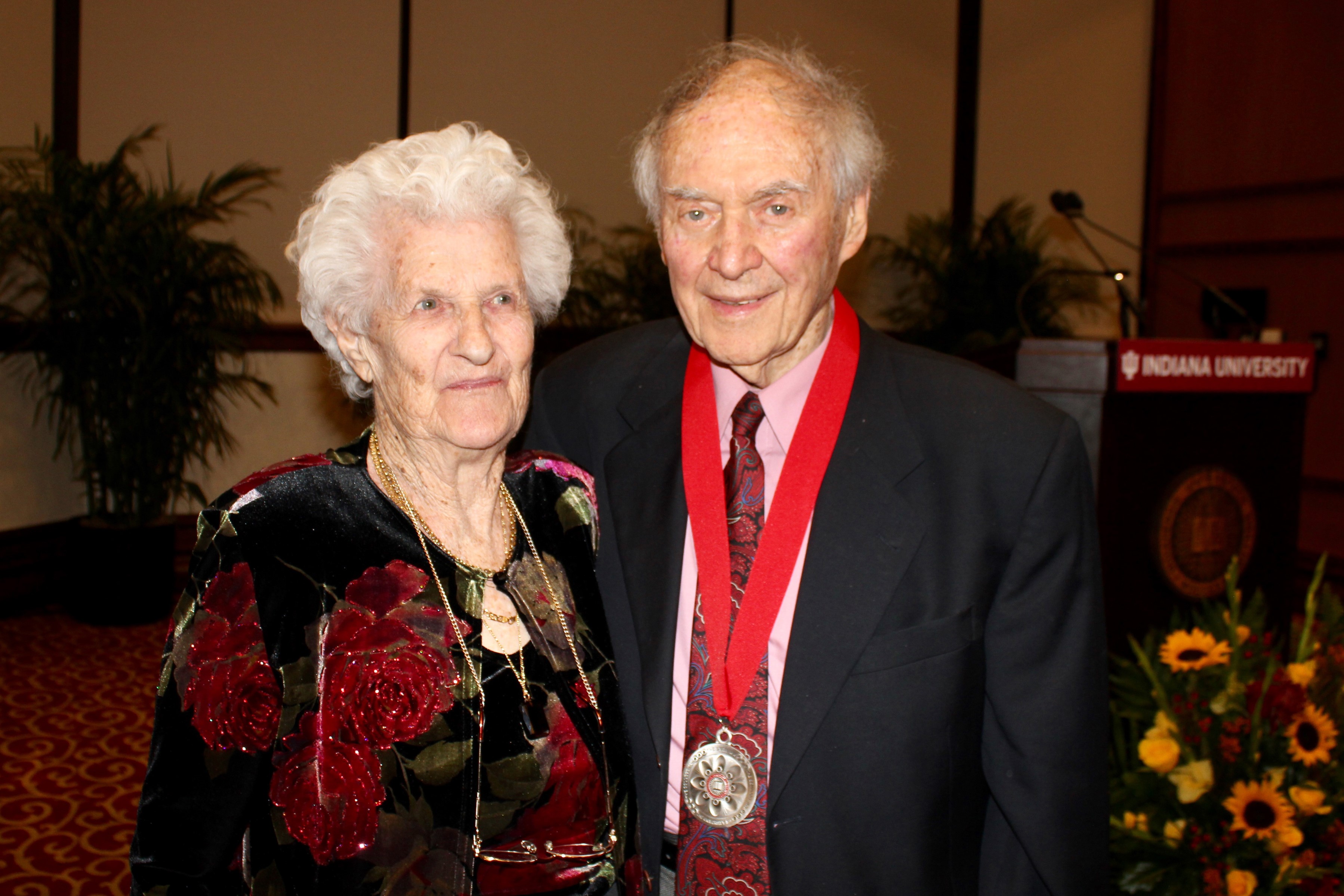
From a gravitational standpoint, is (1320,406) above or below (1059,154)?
below

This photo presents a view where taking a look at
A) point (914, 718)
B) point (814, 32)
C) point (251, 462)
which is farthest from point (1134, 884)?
point (814, 32)

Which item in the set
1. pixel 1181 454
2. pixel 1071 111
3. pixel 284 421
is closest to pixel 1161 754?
pixel 1181 454

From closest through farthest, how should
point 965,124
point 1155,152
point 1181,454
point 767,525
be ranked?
point 767,525 < point 1181,454 < point 1155,152 < point 965,124

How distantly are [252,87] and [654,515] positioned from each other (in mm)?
5298

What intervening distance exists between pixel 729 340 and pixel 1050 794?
0.79 metres

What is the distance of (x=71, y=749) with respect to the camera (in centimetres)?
373

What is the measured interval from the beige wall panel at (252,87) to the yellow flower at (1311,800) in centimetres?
510

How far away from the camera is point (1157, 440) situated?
288 centimetres

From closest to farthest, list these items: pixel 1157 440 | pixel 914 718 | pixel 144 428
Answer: pixel 914 718, pixel 1157 440, pixel 144 428

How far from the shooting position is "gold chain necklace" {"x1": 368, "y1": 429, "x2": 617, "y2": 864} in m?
1.34

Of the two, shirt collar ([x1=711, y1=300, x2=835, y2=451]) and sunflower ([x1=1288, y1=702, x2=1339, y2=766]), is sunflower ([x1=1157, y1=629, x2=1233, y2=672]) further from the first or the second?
shirt collar ([x1=711, y1=300, x2=835, y2=451])

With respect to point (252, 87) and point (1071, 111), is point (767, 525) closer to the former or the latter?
point (252, 87)

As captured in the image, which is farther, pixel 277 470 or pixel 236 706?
pixel 277 470

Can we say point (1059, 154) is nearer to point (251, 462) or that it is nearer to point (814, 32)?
point (814, 32)
